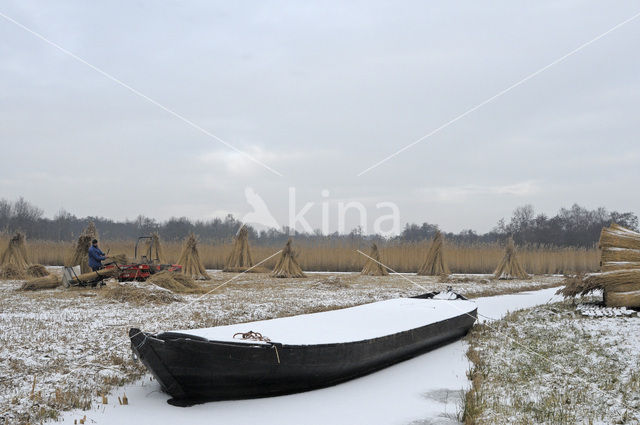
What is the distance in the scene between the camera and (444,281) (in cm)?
1855

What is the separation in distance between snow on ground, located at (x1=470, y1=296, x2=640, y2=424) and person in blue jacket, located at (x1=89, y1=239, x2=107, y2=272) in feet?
30.2

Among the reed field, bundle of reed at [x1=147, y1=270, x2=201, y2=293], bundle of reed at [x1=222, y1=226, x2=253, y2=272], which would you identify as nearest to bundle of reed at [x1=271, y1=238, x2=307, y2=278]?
bundle of reed at [x1=222, y1=226, x2=253, y2=272]

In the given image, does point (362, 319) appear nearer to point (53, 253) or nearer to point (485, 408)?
point (485, 408)

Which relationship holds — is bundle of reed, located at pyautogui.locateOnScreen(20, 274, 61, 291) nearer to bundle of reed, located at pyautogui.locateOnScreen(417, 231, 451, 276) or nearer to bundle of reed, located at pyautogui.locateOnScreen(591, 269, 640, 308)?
bundle of reed, located at pyautogui.locateOnScreen(591, 269, 640, 308)

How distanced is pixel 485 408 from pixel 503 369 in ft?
5.06

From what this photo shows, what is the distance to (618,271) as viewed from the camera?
31.3ft

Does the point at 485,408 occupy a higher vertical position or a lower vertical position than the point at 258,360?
lower

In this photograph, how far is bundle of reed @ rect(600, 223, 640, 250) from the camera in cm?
959

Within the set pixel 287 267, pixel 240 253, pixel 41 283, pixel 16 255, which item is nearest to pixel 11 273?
pixel 16 255

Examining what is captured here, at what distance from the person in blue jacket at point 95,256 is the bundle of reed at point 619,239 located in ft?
37.0

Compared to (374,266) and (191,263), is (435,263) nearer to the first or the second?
(374,266)

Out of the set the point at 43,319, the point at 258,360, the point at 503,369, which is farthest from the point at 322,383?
the point at 43,319

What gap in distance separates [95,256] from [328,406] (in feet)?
32.7

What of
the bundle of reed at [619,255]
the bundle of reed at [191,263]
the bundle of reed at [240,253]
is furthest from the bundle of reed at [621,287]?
the bundle of reed at [240,253]
